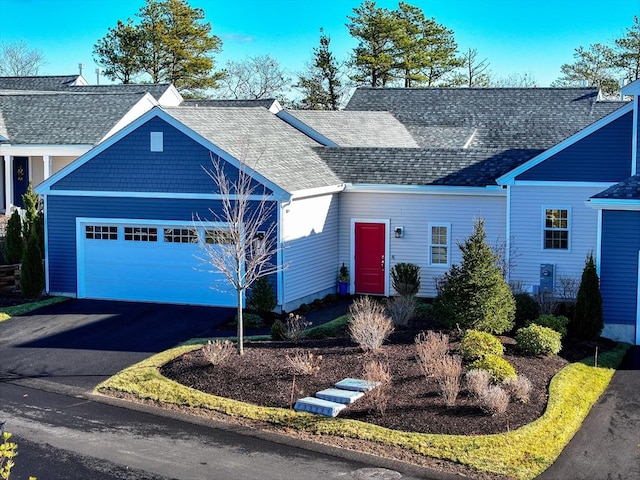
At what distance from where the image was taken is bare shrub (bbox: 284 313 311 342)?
20.6 m

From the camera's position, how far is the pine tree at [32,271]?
25969 mm

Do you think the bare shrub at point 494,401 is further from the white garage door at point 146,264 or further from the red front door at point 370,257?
the red front door at point 370,257

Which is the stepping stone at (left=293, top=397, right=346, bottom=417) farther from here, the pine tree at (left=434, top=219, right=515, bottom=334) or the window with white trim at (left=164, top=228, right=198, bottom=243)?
the window with white trim at (left=164, top=228, right=198, bottom=243)

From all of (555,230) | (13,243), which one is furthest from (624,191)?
(13,243)

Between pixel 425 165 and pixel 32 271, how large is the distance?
11716 mm

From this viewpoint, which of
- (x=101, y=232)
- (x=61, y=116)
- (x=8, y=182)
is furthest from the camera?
(x=61, y=116)

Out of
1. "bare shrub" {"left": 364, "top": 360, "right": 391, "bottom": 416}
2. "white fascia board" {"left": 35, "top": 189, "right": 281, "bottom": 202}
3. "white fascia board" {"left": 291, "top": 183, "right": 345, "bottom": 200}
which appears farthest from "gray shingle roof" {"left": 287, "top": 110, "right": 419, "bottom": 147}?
"bare shrub" {"left": 364, "top": 360, "right": 391, "bottom": 416}

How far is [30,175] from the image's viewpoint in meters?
42.0

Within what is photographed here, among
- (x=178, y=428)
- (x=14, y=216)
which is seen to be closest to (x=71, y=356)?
(x=178, y=428)

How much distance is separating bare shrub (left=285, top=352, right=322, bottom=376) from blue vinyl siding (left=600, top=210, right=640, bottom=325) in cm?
757

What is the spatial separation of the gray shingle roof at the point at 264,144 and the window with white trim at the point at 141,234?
312cm

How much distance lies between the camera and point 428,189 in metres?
25.9

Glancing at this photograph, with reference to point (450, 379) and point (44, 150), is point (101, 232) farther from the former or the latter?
point (44, 150)

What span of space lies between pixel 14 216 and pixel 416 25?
129 feet
